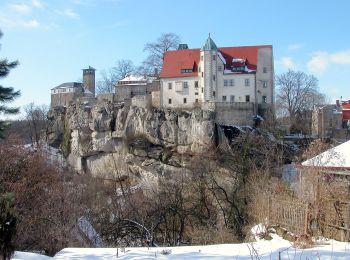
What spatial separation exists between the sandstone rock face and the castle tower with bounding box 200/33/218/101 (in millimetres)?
4353

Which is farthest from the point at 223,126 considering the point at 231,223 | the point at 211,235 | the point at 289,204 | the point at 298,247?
the point at 298,247

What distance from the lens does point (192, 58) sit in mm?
48625

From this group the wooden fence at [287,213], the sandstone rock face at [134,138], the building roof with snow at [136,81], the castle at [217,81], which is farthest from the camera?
the building roof with snow at [136,81]

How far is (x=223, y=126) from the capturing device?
140 feet

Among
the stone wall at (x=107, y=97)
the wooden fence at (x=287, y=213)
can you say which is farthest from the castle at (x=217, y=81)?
the wooden fence at (x=287, y=213)

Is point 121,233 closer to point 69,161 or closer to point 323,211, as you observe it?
point 323,211

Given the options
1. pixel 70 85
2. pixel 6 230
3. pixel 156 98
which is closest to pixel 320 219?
pixel 6 230

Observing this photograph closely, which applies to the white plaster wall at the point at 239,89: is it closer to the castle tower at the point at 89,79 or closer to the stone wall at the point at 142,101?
the stone wall at the point at 142,101

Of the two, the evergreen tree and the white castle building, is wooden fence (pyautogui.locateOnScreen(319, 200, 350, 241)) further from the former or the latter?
the white castle building

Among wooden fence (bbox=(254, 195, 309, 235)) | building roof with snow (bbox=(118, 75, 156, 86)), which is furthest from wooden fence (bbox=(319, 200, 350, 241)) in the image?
building roof with snow (bbox=(118, 75, 156, 86))

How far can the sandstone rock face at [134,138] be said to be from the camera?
41.1 metres

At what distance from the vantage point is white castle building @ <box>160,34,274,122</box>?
46.3 metres

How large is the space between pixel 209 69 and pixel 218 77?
127 cm

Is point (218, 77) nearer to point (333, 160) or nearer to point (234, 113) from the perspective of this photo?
point (234, 113)
